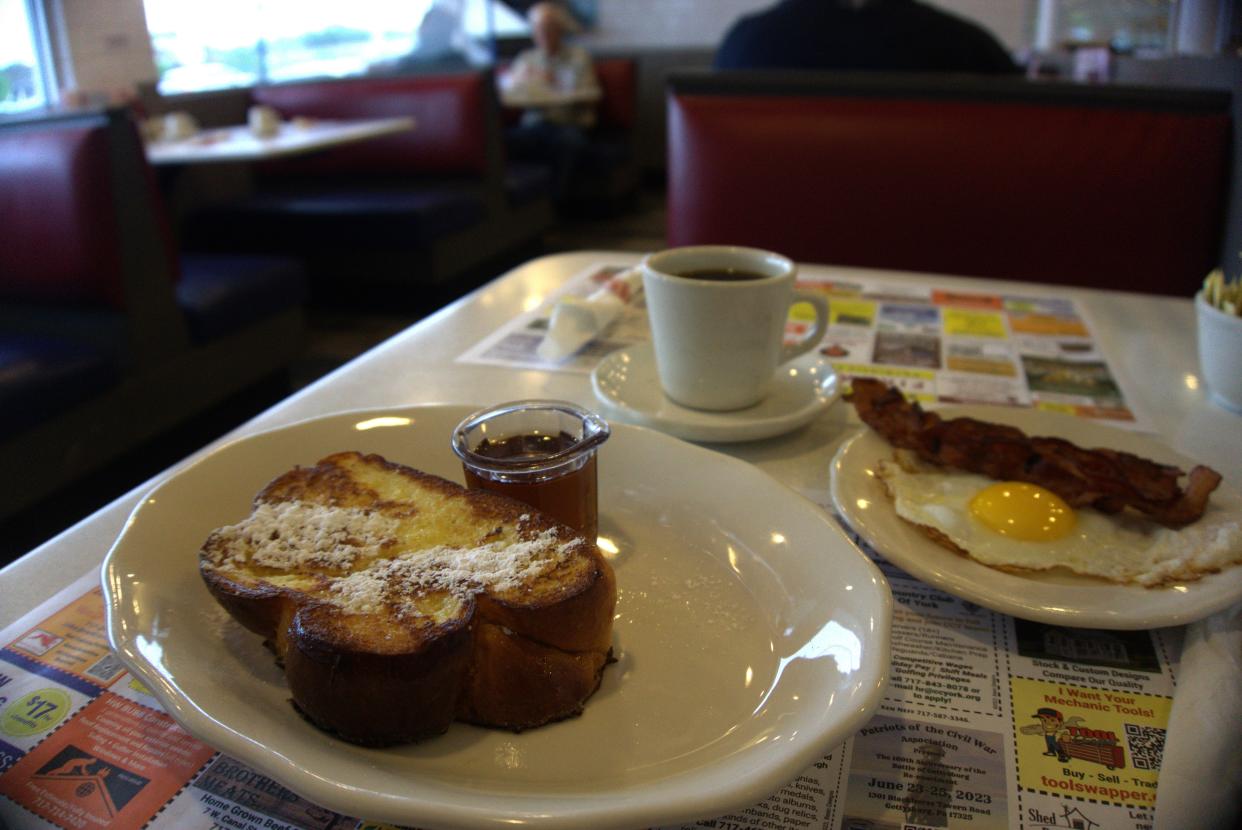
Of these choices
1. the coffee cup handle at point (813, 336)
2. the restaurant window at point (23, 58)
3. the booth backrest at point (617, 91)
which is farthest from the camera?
the booth backrest at point (617, 91)

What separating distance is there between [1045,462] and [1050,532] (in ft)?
0.26

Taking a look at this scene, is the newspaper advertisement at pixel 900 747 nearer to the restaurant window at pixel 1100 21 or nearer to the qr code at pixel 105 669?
the qr code at pixel 105 669

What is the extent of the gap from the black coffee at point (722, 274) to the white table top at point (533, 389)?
0.63 feet

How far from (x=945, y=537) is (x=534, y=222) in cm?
466

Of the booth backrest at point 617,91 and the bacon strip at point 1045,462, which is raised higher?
the booth backrest at point 617,91

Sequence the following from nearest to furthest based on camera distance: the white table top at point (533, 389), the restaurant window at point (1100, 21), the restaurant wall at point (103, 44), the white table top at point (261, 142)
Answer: the white table top at point (533, 389), the white table top at point (261, 142), the restaurant wall at point (103, 44), the restaurant window at point (1100, 21)

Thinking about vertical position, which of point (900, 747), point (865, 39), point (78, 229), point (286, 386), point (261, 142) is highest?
point (865, 39)

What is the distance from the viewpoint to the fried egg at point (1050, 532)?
66 cm

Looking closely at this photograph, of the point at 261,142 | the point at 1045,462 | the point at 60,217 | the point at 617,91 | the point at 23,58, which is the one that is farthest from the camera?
the point at 617,91

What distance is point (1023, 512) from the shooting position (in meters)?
0.74

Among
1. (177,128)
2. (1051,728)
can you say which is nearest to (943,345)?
(1051,728)

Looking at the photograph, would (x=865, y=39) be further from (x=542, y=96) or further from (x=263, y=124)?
(x=542, y=96)

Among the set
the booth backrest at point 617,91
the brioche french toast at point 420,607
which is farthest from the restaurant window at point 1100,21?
the brioche french toast at point 420,607

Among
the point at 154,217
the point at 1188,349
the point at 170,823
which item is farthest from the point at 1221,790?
the point at 154,217
